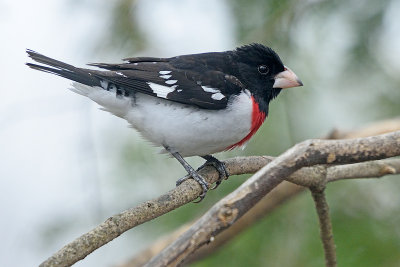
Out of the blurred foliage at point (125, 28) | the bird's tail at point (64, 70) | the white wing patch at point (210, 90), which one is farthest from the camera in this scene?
the blurred foliage at point (125, 28)

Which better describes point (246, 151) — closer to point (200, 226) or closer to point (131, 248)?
point (131, 248)

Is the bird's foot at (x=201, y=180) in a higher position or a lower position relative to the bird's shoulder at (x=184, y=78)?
lower

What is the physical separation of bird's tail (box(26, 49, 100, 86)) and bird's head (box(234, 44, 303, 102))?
725 mm

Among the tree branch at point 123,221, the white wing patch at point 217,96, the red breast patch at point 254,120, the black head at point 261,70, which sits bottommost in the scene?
the tree branch at point 123,221

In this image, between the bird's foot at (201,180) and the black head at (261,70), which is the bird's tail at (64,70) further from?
the black head at (261,70)

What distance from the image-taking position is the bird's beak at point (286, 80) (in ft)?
10.4

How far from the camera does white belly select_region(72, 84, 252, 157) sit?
114 inches

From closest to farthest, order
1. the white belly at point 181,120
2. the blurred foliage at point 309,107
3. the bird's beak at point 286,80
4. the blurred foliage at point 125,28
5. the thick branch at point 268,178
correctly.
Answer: the thick branch at point 268,178 < the white belly at point 181,120 < the bird's beak at point 286,80 < the blurred foliage at point 309,107 < the blurred foliage at point 125,28

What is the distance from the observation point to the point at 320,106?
4.01m

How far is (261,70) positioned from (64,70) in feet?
3.14

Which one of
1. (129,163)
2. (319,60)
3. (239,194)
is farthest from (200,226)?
(319,60)

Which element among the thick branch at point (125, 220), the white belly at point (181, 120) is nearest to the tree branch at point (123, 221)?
the thick branch at point (125, 220)

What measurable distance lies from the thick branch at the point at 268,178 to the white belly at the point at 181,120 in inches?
34.7

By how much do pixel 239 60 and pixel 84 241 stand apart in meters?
1.51
